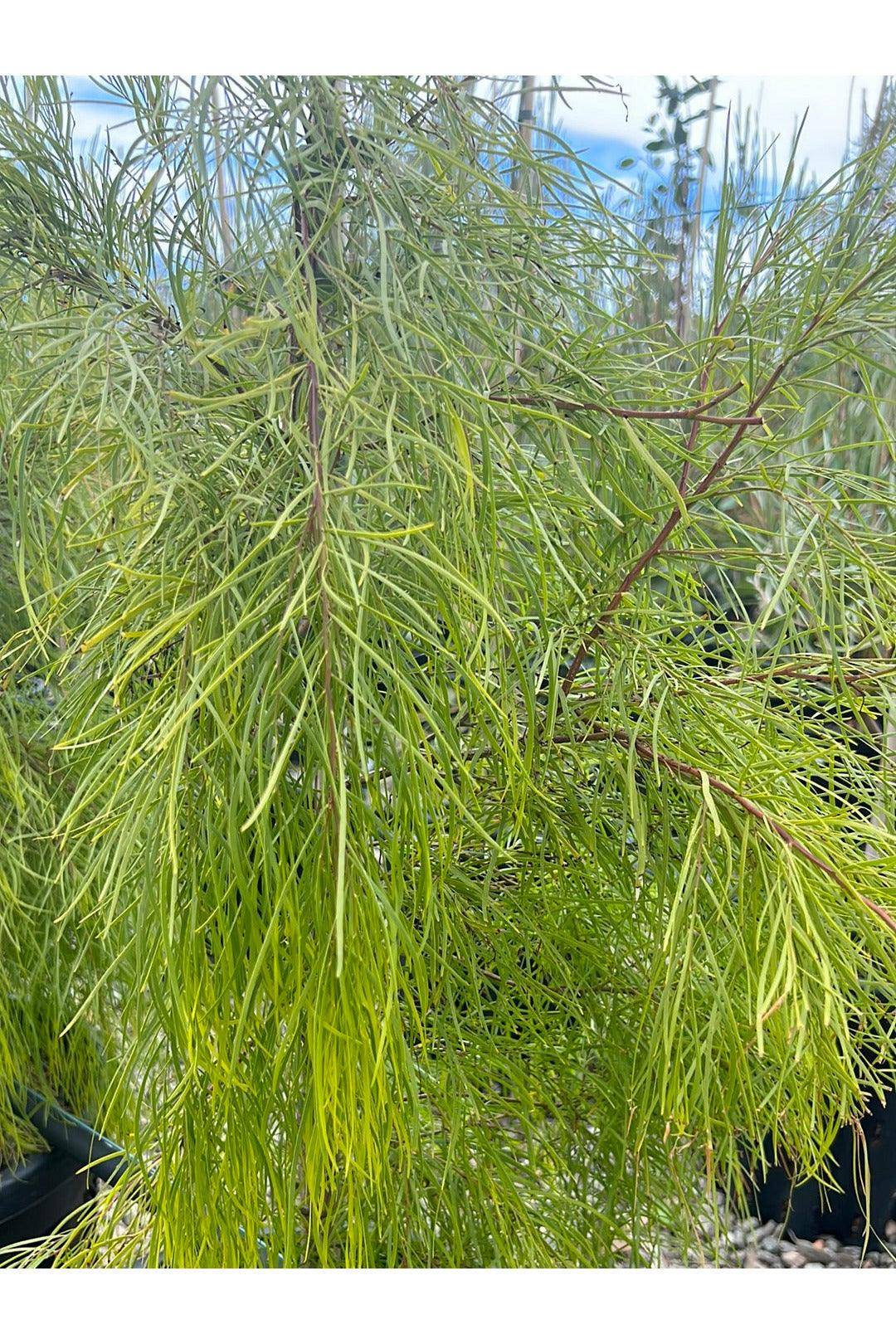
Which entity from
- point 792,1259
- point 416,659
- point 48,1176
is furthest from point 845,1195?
point 416,659

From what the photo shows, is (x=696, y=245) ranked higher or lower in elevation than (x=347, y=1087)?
higher

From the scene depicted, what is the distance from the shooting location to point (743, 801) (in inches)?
17.1

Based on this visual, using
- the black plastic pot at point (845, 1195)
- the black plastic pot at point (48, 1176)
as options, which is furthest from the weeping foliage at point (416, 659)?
the black plastic pot at point (845, 1195)

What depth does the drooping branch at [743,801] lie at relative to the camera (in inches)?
16.0

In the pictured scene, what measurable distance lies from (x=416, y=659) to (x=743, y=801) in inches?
6.1

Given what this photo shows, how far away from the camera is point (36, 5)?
1.54 feet

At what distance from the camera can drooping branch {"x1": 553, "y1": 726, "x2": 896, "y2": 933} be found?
16.0 inches

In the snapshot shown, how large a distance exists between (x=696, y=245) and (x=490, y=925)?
20.4 inches

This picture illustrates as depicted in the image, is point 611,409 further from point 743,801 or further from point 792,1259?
point 792,1259

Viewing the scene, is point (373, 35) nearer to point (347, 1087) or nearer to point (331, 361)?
point (331, 361)

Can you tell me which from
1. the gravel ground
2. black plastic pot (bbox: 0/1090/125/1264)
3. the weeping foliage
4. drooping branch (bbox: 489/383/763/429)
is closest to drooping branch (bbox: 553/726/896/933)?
the weeping foliage

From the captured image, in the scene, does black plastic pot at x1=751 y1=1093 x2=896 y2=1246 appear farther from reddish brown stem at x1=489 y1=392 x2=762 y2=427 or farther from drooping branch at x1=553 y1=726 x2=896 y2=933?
reddish brown stem at x1=489 y1=392 x2=762 y2=427
